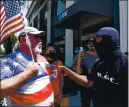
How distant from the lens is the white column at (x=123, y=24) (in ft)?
24.4

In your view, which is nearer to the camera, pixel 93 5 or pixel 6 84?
pixel 6 84

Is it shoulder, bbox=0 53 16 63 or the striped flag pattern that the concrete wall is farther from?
shoulder, bbox=0 53 16 63

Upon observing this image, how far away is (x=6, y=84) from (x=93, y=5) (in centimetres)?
771

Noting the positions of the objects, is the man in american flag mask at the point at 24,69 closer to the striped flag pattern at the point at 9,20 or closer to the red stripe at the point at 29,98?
the red stripe at the point at 29,98

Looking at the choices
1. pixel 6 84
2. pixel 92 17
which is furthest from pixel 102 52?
pixel 92 17

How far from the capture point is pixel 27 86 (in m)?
2.67

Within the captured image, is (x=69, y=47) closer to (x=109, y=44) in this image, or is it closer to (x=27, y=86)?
(x=109, y=44)

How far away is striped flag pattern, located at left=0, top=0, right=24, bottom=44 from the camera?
9.59 ft

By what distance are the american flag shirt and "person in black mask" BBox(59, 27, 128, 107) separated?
517 mm

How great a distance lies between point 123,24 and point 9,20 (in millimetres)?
5261

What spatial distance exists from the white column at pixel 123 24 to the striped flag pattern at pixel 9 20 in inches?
191

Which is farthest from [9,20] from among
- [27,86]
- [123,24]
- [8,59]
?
[123,24]

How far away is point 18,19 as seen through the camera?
302 centimetres

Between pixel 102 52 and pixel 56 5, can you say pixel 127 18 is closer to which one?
pixel 102 52
